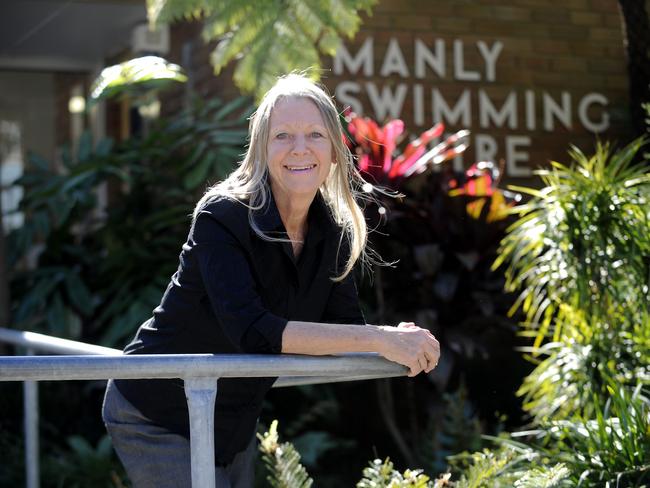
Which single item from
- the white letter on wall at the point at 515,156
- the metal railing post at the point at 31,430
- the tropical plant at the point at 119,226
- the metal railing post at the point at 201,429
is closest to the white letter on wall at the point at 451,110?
the white letter on wall at the point at 515,156

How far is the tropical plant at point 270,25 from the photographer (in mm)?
5062

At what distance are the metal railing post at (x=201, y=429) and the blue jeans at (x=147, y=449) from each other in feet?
Result: 1.82

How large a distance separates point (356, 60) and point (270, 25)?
9.05 ft

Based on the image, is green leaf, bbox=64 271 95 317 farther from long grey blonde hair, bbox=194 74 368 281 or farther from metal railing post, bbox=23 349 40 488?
long grey blonde hair, bbox=194 74 368 281

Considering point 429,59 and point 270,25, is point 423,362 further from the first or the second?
point 429,59

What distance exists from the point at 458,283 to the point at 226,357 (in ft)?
12.6

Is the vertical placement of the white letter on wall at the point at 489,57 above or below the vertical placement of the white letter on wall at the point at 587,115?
above

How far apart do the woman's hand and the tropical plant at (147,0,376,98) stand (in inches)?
112

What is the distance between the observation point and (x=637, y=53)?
6.02 meters

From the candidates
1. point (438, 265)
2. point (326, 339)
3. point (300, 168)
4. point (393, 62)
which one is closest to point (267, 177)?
point (300, 168)

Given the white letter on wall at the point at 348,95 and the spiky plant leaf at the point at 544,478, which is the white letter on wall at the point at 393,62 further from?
the spiky plant leaf at the point at 544,478

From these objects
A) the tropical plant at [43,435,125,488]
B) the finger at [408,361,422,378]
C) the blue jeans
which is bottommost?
the tropical plant at [43,435,125,488]

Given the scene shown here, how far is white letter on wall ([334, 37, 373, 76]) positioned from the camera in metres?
7.81

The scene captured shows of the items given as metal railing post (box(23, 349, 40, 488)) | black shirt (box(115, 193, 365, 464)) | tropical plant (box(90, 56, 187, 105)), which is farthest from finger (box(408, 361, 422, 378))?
tropical plant (box(90, 56, 187, 105))
